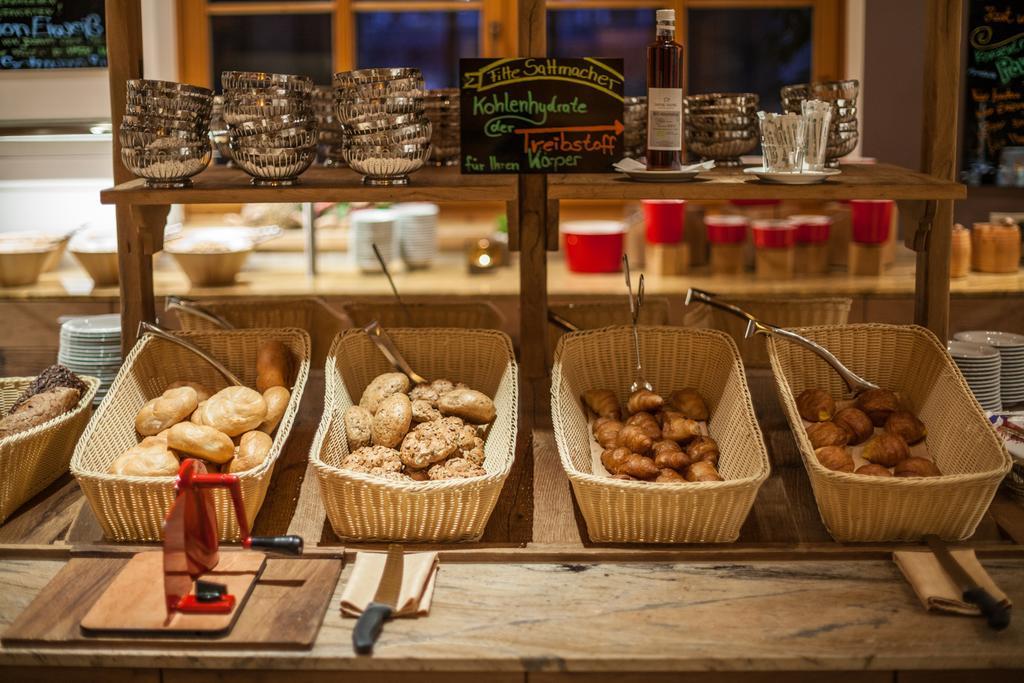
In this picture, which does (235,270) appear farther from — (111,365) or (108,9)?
(108,9)

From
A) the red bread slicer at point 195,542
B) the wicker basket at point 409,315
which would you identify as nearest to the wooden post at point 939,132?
the wicker basket at point 409,315

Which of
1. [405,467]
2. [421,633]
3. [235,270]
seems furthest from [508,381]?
[235,270]

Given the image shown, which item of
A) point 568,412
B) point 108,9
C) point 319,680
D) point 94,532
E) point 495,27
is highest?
point 495,27

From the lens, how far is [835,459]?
6.39ft

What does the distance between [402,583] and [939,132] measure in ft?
4.80

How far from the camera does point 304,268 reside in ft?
14.0

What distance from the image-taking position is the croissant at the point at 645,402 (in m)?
2.19

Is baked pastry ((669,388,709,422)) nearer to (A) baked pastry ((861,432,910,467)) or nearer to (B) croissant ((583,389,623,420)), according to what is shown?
(B) croissant ((583,389,623,420))

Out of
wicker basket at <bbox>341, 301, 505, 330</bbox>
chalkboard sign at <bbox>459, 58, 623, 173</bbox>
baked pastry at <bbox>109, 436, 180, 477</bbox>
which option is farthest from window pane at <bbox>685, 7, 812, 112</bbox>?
baked pastry at <bbox>109, 436, 180, 477</bbox>

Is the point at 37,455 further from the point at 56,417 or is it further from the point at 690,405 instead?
the point at 690,405

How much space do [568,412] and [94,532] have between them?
3.06 feet

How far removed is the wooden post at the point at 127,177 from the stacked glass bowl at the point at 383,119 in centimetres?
54

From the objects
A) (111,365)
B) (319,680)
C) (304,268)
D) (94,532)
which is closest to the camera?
(319,680)

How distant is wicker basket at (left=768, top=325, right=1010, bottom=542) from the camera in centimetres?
180
